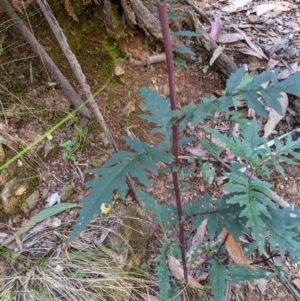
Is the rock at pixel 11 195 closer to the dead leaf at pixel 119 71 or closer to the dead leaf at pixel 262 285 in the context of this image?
the dead leaf at pixel 119 71

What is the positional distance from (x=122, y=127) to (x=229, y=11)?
3.65 feet

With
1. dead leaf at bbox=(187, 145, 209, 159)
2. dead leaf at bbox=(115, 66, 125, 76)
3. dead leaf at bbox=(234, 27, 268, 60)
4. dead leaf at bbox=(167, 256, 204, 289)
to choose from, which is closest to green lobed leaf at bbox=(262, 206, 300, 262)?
dead leaf at bbox=(167, 256, 204, 289)

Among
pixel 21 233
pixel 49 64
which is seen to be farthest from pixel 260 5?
pixel 21 233

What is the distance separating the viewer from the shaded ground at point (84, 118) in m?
1.72

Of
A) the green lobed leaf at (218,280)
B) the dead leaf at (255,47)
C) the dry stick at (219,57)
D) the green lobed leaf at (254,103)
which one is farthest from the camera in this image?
the dead leaf at (255,47)

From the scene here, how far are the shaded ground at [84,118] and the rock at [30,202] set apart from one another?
1cm

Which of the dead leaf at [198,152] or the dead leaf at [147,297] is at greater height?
the dead leaf at [198,152]

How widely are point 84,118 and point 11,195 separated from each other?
49 centimetres

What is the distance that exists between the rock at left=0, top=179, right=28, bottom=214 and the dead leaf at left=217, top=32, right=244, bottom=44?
1.34m

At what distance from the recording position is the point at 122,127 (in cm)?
186

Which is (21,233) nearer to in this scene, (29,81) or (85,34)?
(29,81)

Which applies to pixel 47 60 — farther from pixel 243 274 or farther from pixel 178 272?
pixel 243 274

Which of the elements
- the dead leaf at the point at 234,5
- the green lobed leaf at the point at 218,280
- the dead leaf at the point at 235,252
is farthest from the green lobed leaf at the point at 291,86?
the dead leaf at the point at 234,5

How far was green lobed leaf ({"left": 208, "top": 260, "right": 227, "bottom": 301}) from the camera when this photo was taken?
3.94 ft
